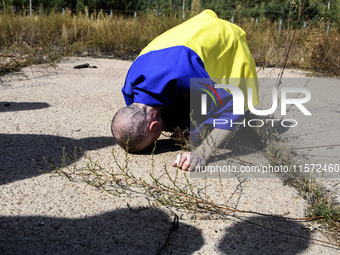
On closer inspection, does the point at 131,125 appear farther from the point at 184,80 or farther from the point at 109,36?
the point at 109,36

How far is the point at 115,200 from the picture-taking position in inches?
105

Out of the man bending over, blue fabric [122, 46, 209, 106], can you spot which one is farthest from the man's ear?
blue fabric [122, 46, 209, 106]

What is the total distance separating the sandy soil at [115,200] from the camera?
2.19 m

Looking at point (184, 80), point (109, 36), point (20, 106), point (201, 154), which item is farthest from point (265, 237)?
point (109, 36)

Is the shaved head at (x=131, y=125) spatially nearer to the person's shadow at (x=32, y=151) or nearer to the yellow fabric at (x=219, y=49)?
the person's shadow at (x=32, y=151)

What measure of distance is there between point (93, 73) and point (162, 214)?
17.0ft

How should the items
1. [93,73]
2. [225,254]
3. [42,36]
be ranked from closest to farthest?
[225,254]
[93,73]
[42,36]

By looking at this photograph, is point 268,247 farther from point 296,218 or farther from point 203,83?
point 203,83

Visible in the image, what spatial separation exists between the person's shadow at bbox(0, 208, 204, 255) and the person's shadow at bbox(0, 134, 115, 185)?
63 cm

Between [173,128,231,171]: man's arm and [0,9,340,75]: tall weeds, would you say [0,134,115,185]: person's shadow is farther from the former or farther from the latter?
[0,9,340,75]: tall weeds

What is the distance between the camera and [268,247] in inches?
86.3

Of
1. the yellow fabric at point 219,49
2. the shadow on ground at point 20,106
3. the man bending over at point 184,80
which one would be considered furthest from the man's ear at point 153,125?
the shadow on ground at point 20,106

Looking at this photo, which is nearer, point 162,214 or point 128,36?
point 162,214

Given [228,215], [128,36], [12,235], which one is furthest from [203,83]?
[128,36]
